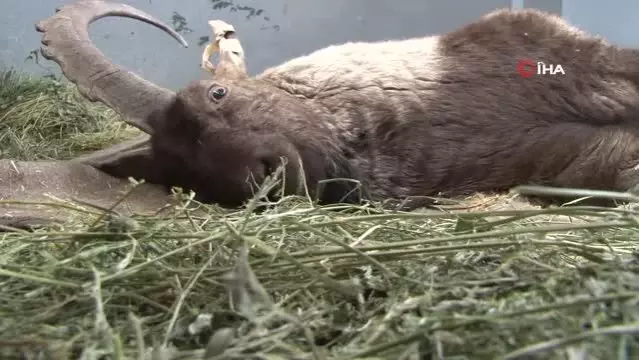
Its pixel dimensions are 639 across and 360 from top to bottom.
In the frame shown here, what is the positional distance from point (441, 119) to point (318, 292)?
142 cm

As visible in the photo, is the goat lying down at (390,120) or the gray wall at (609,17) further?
the gray wall at (609,17)

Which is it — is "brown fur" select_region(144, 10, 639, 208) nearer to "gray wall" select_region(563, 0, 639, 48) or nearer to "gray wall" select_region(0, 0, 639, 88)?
"gray wall" select_region(563, 0, 639, 48)

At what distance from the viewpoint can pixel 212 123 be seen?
2.24 m

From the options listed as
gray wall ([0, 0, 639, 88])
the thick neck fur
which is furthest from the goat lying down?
gray wall ([0, 0, 639, 88])

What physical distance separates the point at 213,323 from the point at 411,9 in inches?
133

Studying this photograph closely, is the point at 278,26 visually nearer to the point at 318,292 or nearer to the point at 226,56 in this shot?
the point at 226,56

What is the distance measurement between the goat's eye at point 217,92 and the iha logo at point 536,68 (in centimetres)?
102

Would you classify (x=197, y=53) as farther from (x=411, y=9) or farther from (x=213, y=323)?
(x=213, y=323)

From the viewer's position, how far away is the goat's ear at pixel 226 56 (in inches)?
103

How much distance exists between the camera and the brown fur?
7.47ft

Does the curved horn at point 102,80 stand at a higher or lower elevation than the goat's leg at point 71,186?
higher

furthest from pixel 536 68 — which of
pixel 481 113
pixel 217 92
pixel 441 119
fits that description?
pixel 217 92

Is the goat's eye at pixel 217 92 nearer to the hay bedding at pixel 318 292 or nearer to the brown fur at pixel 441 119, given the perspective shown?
the brown fur at pixel 441 119

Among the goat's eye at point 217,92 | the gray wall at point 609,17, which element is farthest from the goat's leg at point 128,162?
the gray wall at point 609,17
